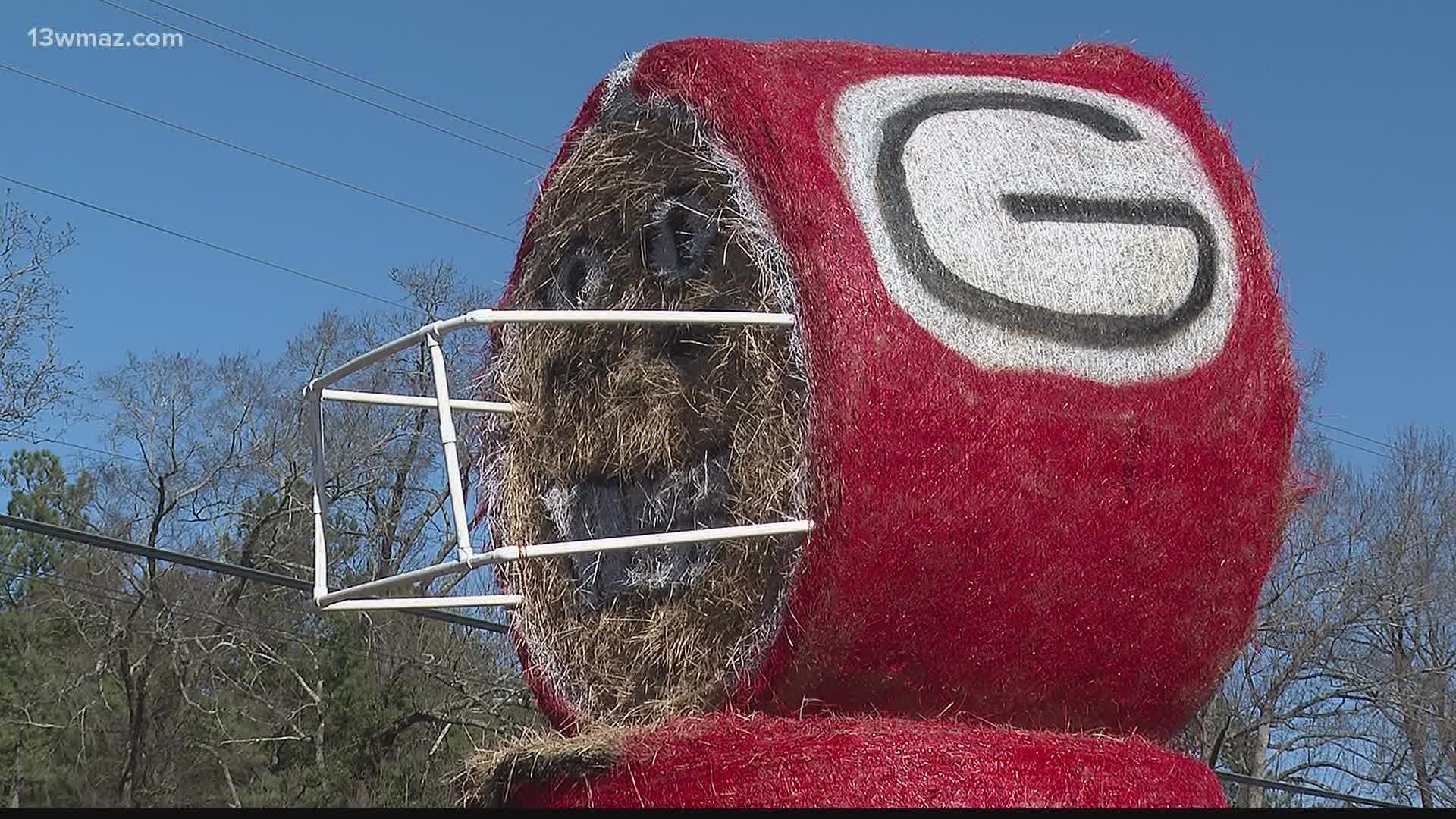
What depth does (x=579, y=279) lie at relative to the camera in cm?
608

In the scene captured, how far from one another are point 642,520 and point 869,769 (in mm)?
1528

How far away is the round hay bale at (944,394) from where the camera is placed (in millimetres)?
4484

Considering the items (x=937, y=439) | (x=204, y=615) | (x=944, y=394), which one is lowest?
(x=204, y=615)

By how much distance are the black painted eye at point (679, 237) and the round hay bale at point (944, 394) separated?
0.04 ft

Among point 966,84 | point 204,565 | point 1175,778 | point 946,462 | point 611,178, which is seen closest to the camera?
point 946,462

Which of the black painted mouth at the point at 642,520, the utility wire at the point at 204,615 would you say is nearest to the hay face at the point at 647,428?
the black painted mouth at the point at 642,520

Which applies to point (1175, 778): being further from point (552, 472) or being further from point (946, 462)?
point (552, 472)

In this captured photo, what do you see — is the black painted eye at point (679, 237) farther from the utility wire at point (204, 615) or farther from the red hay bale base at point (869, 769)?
the utility wire at point (204, 615)

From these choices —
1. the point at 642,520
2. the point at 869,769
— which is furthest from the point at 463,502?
the point at 642,520

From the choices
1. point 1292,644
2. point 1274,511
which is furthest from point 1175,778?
point 1292,644

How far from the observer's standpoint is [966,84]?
17.1ft

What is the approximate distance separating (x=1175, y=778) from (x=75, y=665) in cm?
1587

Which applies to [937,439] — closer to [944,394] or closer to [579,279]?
[944,394]

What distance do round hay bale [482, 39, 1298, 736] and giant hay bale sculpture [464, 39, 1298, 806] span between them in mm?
10
